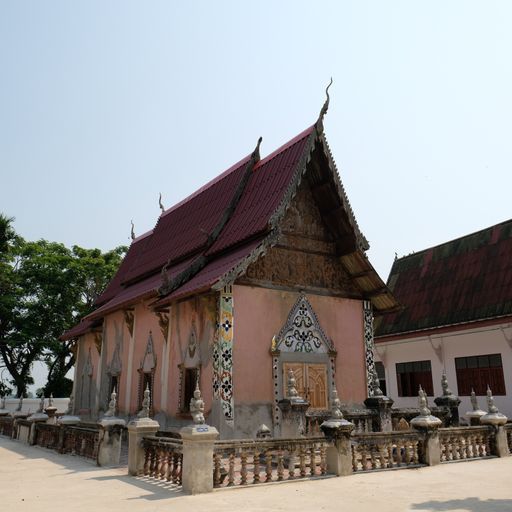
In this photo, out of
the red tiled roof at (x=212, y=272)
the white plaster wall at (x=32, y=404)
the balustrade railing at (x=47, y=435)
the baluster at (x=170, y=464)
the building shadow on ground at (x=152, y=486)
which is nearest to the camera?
the building shadow on ground at (x=152, y=486)

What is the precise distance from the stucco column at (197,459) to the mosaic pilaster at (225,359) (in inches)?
149

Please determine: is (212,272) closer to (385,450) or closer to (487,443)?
(385,450)

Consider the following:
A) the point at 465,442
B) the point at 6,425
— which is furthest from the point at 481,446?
the point at 6,425

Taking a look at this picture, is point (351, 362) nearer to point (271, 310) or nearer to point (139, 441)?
point (271, 310)

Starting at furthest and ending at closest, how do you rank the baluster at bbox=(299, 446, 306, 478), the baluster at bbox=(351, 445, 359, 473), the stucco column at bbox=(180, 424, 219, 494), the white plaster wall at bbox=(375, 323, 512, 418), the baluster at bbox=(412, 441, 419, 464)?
1. the white plaster wall at bbox=(375, 323, 512, 418)
2. the baluster at bbox=(412, 441, 419, 464)
3. the baluster at bbox=(351, 445, 359, 473)
4. the baluster at bbox=(299, 446, 306, 478)
5. the stucco column at bbox=(180, 424, 219, 494)

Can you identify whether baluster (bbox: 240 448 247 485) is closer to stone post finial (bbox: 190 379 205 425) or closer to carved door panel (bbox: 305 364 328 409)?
stone post finial (bbox: 190 379 205 425)

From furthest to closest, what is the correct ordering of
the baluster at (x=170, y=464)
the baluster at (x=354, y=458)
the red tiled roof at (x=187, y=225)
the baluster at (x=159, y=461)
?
the red tiled roof at (x=187, y=225)
the baluster at (x=354, y=458)
the baluster at (x=159, y=461)
the baluster at (x=170, y=464)

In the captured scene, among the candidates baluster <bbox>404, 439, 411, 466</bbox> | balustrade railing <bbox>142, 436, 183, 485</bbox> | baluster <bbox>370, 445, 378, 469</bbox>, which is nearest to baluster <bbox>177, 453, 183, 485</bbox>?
balustrade railing <bbox>142, 436, 183, 485</bbox>

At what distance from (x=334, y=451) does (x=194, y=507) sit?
3.15 m

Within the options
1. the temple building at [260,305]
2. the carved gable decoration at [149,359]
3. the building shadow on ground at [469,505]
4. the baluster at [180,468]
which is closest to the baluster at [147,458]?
the baluster at [180,468]

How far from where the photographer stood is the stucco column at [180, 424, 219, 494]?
24.5ft

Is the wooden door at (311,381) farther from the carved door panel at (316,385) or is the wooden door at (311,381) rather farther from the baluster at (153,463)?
the baluster at (153,463)

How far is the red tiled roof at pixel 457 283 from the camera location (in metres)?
19.9

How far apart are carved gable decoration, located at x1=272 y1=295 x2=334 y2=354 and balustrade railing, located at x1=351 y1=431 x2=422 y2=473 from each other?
143 inches
